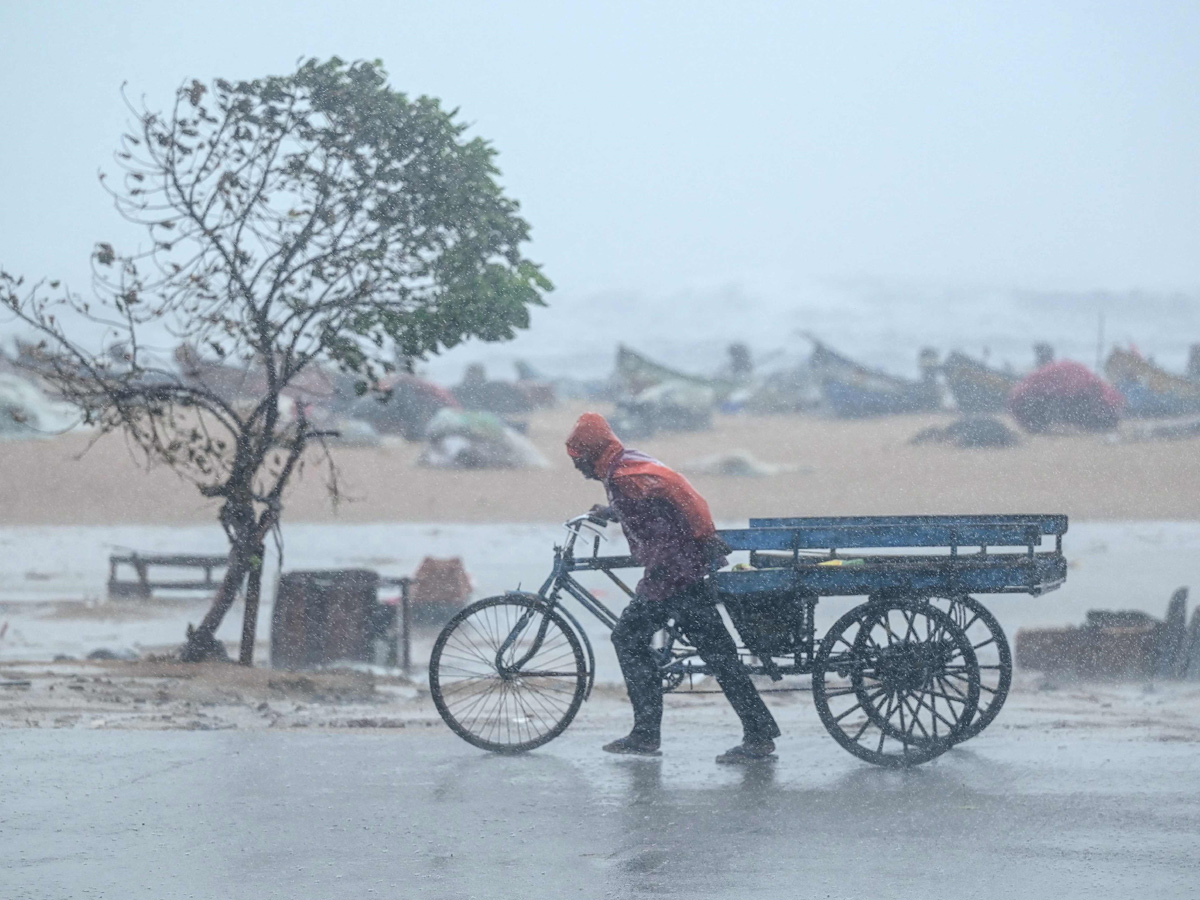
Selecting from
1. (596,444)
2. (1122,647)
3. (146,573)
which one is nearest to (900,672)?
(596,444)

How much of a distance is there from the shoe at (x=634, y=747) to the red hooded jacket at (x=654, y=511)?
0.79 metres

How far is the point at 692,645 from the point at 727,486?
1090 inches

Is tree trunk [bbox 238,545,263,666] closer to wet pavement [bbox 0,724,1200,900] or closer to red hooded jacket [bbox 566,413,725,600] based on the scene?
wet pavement [bbox 0,724,1200,900]

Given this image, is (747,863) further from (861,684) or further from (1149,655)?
(1149,655)

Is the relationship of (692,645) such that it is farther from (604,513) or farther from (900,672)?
(900,672)

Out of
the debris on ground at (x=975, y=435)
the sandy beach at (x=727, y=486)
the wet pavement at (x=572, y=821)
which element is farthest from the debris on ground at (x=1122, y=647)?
the debris on ground at (x=975, y=435)

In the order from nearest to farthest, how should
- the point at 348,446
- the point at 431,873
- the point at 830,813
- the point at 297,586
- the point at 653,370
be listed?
the point at 431,873
the point at 830,813
the point at 297,586
the point at 348,446
the point at 653,370

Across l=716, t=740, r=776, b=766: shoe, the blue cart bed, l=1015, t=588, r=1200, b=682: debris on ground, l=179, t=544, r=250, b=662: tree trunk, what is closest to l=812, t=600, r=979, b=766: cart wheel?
the blue cart bed

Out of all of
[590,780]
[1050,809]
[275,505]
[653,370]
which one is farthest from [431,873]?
[653,370]

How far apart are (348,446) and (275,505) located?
95.6 ft

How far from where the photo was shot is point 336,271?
9.84 m

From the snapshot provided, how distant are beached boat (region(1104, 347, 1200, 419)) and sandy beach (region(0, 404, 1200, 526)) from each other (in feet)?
23.1

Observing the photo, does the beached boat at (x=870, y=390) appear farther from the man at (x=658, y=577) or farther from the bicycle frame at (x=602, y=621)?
the man at (x=658, y=577)

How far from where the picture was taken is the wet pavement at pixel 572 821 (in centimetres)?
457
